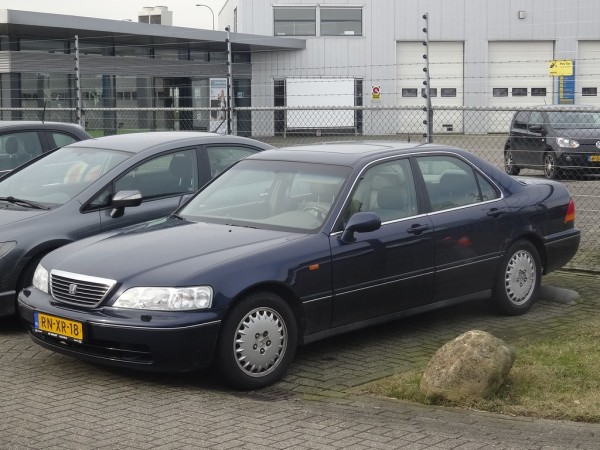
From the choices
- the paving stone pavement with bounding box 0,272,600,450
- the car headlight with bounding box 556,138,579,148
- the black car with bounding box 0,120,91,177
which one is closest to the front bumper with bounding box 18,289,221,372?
the paving stone pavement with bounding box 0,272,600,450

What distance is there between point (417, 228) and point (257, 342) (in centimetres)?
182

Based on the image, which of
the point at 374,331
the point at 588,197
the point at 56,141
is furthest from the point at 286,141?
the point at 374,331

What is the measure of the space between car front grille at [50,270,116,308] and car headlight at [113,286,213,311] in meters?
0.22

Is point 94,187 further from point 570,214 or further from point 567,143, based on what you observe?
point 567,143

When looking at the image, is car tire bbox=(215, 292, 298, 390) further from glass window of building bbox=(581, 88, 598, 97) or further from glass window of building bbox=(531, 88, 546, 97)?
glass window of building bbox=(581, 88, 598, 97)

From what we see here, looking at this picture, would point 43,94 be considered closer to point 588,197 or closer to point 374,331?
point 588,197

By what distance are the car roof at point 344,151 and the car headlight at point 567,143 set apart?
35.3 feet

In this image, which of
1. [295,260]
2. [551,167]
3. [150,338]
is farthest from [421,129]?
[150,338]

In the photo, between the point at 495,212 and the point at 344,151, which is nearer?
the point at 344,151

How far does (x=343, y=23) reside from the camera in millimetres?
41156

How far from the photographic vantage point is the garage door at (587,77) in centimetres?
3981

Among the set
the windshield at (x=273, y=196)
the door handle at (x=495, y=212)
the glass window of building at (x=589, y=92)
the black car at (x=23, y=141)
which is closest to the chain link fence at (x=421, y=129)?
the black car at (x=23, y=141)

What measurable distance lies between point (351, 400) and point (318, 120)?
22899mm

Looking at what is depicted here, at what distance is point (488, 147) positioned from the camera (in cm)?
2045
